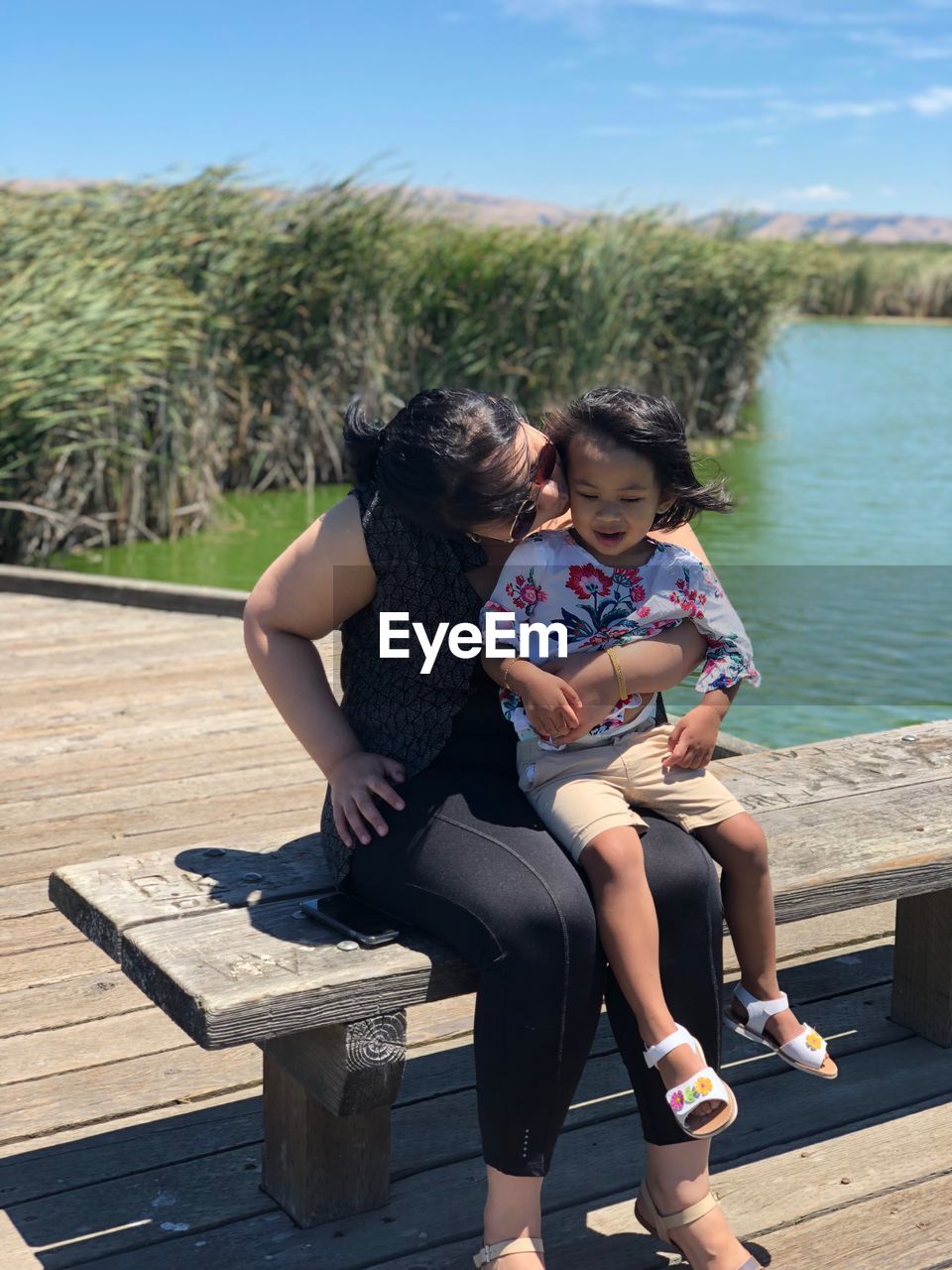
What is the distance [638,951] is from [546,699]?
13.2 inches

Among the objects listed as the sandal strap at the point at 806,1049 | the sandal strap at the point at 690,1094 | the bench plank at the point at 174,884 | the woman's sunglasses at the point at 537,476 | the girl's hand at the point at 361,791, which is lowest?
the sandal strap at the point at 806,1049

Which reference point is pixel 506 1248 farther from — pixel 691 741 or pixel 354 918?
pixel 691 741

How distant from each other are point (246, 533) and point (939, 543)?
4118mm

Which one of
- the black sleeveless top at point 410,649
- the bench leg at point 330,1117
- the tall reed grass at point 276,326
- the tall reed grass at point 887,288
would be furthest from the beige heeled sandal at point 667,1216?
the tall reed grass at point 887,288

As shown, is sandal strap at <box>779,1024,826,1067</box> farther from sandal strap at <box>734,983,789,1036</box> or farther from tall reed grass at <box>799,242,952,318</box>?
tall reed grass at <box>799,242,952,318</box>

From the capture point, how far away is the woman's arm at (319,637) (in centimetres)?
200

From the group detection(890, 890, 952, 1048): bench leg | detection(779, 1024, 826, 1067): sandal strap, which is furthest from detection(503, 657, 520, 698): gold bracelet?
detection(890, 890, 952, 1048): bench leg

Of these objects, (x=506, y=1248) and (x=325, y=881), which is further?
(x=325, y=881)

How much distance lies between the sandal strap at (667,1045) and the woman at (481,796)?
0.15ft

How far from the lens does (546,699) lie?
1.92m

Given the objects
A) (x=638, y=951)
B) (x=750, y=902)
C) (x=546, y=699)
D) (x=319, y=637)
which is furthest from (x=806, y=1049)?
(x=319, y=637)

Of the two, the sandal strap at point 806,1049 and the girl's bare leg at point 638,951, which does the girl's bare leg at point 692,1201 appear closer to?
the girl's bare leg at point 638,951

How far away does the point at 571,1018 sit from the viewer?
178 cm

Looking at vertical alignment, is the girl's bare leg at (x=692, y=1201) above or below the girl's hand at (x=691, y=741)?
below
